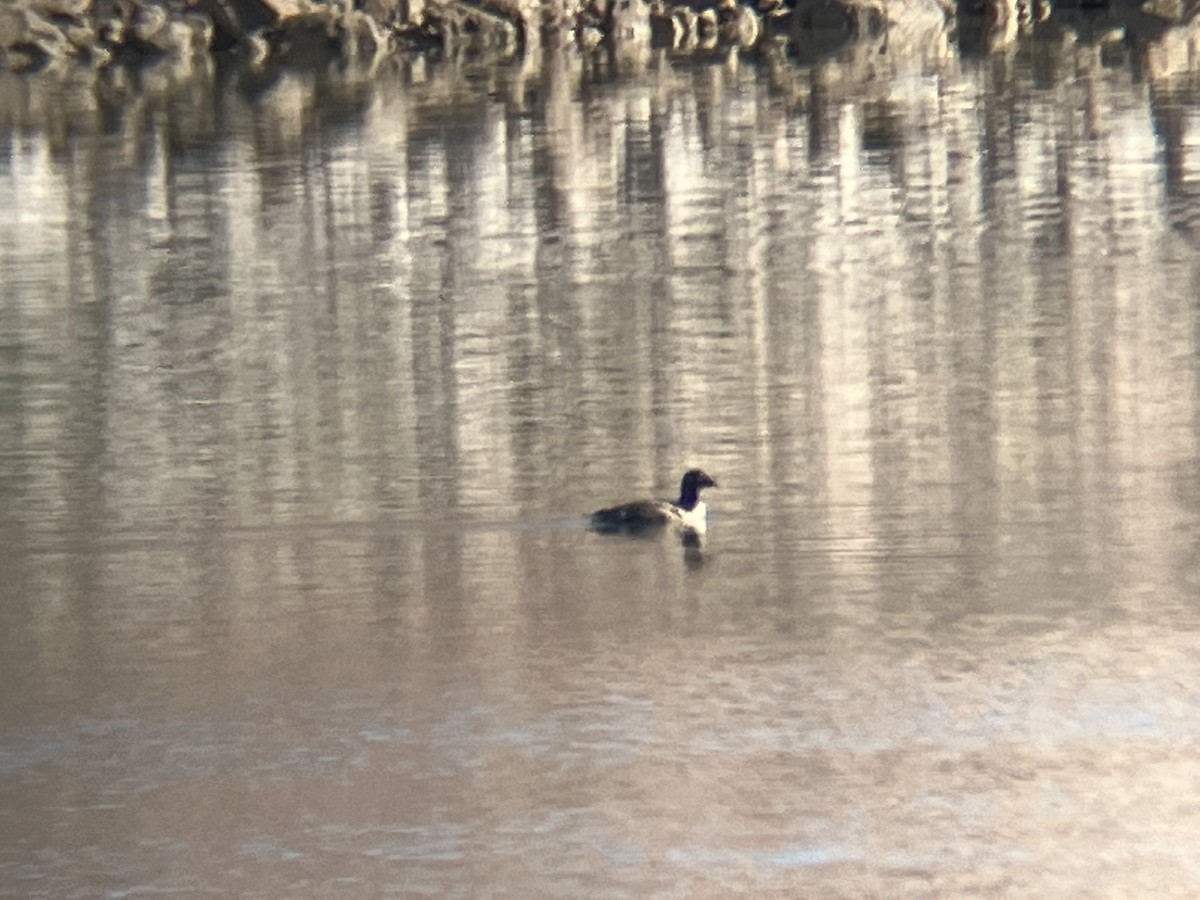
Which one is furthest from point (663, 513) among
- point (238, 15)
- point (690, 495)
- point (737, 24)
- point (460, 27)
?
point (737, 24)

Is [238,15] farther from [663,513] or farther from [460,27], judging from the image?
[663,513]

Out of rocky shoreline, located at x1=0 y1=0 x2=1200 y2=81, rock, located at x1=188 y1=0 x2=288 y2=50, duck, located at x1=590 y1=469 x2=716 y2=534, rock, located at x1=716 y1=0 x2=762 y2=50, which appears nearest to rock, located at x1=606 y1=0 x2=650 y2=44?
rocky shoreline, located at x1=0 y1=0 x2=1200 y2=81

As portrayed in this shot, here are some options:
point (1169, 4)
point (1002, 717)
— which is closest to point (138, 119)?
point (1169, 4)

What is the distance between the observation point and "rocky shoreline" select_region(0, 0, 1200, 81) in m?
48.2

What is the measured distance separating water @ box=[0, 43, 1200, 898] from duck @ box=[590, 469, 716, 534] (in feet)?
0.42

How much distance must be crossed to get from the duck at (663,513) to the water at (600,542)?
0.42 feet

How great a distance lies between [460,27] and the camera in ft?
166

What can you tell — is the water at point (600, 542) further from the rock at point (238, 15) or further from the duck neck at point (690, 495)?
the rock at point (238, 15)

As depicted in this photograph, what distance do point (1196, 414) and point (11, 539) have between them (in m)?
6.23

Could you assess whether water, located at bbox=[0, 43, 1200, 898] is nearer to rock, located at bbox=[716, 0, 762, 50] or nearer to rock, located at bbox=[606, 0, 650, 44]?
rock, located at bbox=[716, 0, 762, 50]

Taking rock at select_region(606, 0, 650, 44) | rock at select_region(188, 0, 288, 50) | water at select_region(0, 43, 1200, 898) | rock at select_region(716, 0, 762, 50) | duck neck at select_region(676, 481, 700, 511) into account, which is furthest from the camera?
rock at select_region(606, 0, 650, 44)

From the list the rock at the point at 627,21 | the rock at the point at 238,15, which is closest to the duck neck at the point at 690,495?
the rock at the point at 238,15

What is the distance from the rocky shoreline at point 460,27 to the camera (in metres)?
48.2

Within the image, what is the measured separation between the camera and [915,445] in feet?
49.2
